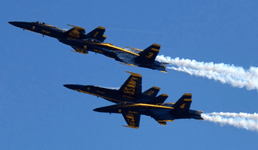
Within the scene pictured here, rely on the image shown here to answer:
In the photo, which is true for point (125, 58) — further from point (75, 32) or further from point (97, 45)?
point (75, 32)

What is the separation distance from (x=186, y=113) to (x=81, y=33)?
26033 millimetres

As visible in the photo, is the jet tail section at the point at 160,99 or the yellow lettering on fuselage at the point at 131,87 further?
the jet tail section at the point at 160,99

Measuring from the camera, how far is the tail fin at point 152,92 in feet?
315

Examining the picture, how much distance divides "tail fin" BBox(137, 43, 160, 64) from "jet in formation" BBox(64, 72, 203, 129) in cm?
585

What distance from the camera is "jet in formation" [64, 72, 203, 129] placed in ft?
300

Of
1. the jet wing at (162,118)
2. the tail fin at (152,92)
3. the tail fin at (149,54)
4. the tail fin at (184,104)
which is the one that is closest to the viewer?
the jet wing at (162,118)

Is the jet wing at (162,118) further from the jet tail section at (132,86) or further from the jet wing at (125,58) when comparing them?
the jet wing at (125,58)

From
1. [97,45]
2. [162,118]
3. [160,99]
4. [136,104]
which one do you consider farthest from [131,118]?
[97,45]

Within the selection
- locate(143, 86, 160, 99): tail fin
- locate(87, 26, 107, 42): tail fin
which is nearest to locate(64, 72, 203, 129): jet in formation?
locate(143, 86, 160, 99): tail fin

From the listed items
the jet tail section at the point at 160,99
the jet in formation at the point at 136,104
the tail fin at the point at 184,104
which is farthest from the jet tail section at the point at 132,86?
the tail fin at the point at 184,104

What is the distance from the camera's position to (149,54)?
319 feet

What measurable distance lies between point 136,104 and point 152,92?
6329mm

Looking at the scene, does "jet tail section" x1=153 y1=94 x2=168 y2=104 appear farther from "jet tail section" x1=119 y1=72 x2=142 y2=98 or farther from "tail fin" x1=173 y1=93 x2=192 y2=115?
"jet tail section" x1=119 y1=72 x2=142 y2=98

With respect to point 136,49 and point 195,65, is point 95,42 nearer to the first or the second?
point 136,49
